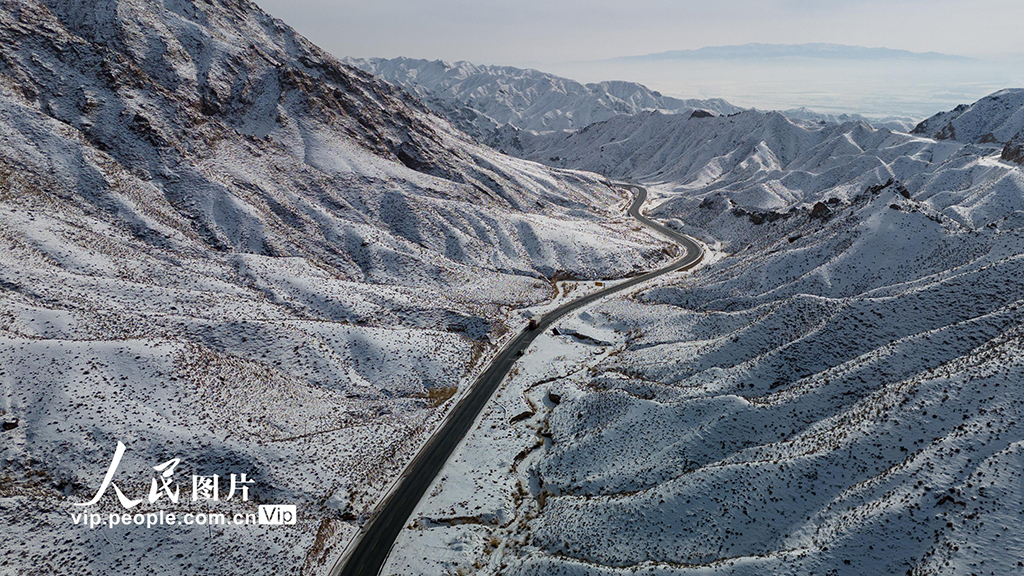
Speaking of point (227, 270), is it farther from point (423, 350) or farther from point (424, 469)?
point (424, 469)

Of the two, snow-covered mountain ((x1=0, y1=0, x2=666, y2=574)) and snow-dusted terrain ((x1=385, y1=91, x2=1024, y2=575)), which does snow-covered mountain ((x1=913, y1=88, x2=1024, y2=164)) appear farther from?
snow-covered mountain ((x1=0, y1=0, x2=666, y2=574))

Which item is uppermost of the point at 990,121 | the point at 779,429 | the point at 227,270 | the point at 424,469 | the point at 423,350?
the point at 990,121

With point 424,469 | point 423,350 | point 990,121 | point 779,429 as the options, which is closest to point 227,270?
point 423,350

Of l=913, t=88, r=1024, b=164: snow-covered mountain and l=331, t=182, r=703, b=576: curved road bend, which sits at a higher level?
l=913, t=88, r=1024, b=164: snow-covered mountain

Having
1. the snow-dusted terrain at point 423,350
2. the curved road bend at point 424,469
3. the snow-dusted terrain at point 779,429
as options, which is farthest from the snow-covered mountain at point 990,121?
the curved road bend at point 424,469

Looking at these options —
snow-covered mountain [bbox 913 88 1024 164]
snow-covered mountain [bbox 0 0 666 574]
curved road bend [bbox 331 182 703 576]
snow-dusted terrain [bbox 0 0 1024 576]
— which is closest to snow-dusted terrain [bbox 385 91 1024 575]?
snow-dusted terrain [bbox 0 0 1024 576]

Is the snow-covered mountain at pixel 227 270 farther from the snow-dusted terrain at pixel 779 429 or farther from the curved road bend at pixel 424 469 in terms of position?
the snow-dusted terrain at pixel 779 429
